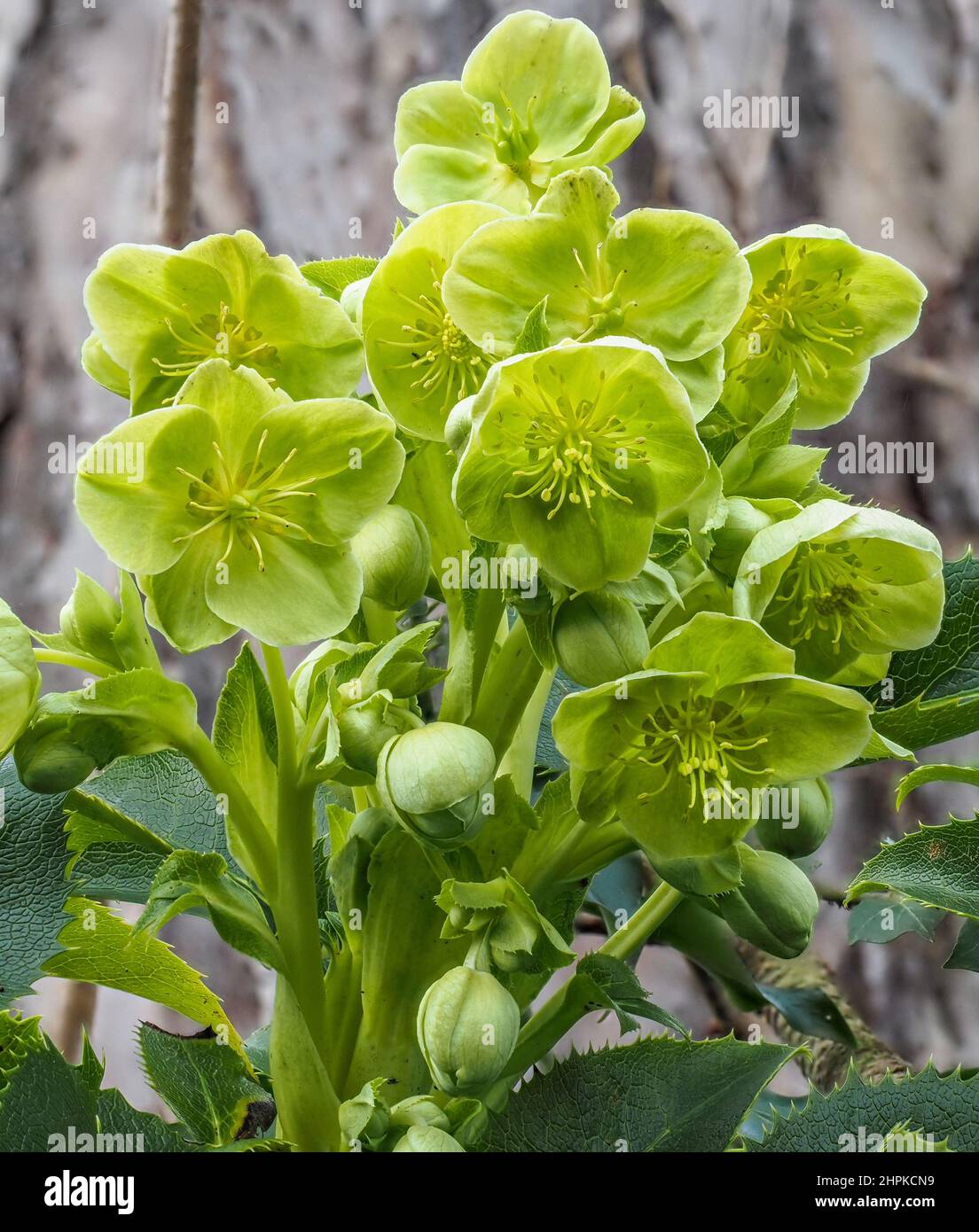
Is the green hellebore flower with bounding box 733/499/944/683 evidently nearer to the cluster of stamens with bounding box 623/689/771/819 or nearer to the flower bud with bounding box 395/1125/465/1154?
the cluster of stamens with bounding box 623/689/771/819

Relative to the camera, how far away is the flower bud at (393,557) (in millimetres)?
429

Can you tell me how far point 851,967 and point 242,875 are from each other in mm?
900

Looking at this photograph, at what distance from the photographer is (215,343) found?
446 millimetres

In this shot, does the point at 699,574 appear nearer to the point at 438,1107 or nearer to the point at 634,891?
the point at 438,1107

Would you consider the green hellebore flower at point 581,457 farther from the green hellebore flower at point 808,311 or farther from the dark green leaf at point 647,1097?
the dark green leaf at point 647,1097

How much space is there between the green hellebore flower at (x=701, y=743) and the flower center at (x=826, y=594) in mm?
42

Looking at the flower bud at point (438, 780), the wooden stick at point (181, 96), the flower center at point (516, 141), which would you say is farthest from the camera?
the wooden stick at point (181, 96)

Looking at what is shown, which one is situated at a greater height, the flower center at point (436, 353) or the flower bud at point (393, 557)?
the flower center at point (436, 353)

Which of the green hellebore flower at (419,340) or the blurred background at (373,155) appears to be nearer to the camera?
the green hellebore flower at (419,340)

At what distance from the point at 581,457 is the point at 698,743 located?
9 cm

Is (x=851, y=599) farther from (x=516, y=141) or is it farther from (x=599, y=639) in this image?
(x=516, y=141)

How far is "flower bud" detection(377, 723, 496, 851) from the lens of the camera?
368 mm

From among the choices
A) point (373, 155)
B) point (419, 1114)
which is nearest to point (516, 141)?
point (419, 1114)

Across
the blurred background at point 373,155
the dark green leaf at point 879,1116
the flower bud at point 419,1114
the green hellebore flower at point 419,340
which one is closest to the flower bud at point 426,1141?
the flower bud at point 419,1114
